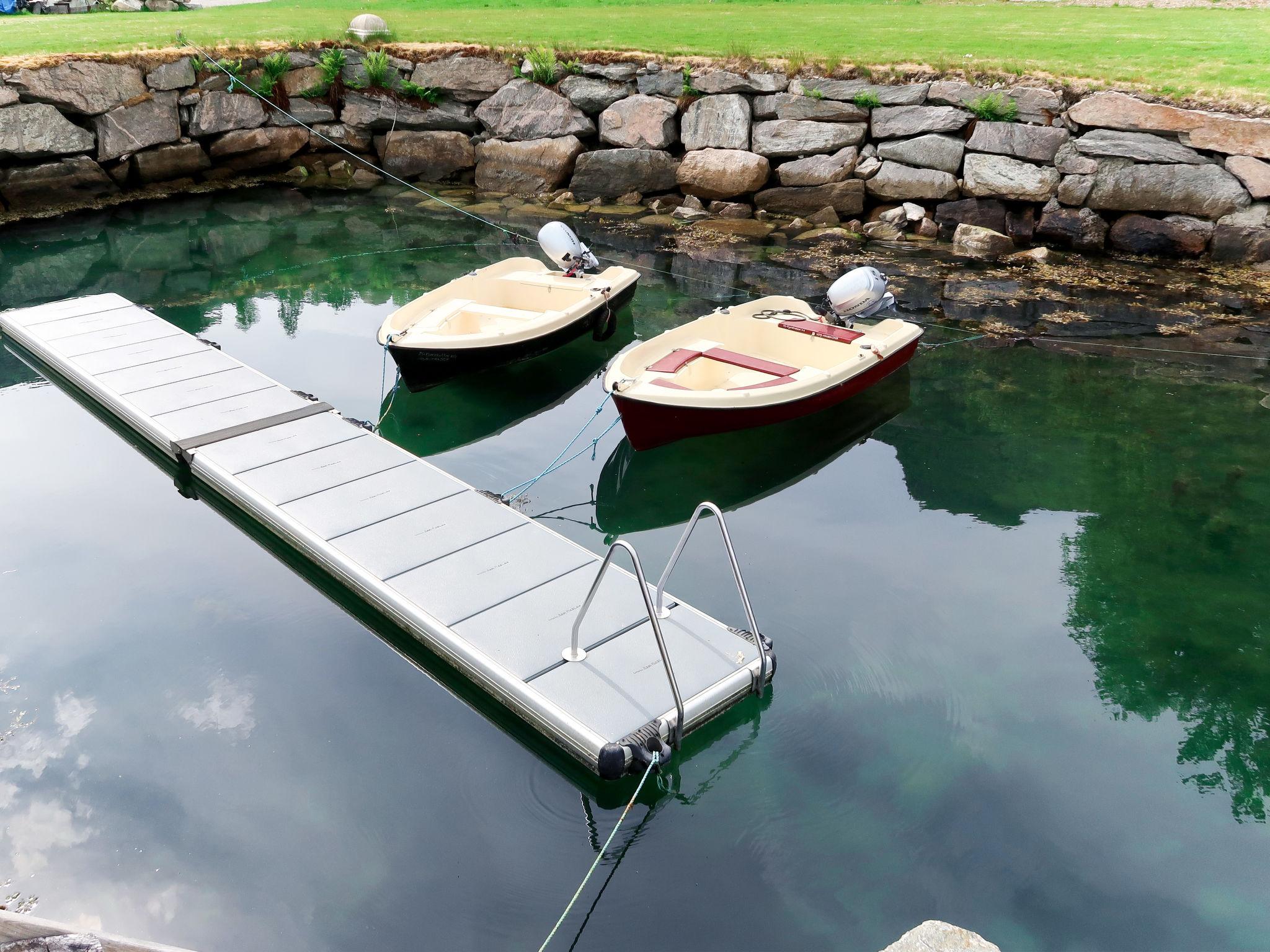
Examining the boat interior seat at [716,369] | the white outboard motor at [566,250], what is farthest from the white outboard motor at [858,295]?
the white outboard motor at [566,250]

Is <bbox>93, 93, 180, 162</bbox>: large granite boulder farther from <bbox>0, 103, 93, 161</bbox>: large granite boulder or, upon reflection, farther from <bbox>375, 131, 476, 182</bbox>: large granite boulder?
<bbox>375, 131, 476, 182</bbox>: large granite boulder

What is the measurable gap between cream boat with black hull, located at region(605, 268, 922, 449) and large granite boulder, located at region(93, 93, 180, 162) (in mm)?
10270

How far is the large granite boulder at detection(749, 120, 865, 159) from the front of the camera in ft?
43.9

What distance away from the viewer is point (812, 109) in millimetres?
13492

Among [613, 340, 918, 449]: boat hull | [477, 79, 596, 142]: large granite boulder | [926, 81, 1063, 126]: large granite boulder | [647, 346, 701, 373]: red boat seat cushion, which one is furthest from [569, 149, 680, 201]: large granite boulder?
[613, 340, 918, 449]: boat hull

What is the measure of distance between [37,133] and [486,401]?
928cm

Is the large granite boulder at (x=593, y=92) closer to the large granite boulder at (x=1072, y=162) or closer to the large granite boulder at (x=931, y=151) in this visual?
the large granite boulder at (x=931, y=151)

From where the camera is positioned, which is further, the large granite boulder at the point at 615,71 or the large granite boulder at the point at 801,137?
the large granite boulder at the point at 615,71

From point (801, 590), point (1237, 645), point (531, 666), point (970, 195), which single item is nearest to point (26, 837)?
point (531, 666)

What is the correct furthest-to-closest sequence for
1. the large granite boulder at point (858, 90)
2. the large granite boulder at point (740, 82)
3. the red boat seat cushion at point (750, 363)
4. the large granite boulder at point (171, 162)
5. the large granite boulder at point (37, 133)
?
the large granite boulder at point (171, 162)
the large granite boulder at point (740, 82)
the large granite boulder at point (37, 133)
the large granite boulder at point (858, 90)
the red boat seat cushion at point (750, 363)

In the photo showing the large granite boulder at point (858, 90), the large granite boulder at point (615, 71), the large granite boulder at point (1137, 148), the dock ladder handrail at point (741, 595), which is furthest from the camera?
the large granite boulder at point (615, 71)

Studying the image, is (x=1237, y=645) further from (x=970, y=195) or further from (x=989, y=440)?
(x=970, y=195)

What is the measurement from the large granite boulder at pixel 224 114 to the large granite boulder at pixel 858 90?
8261 millimetres

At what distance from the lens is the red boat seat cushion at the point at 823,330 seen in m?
8.16
